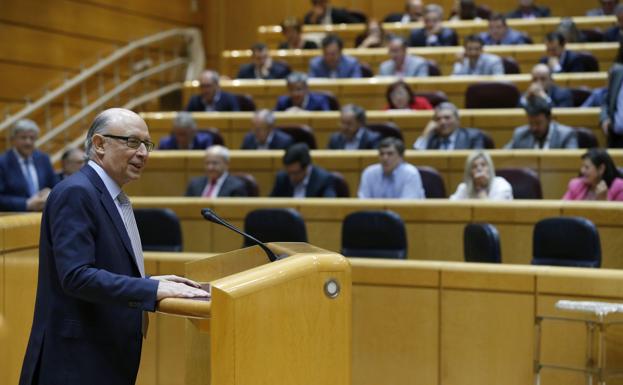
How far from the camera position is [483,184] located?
14.4ft

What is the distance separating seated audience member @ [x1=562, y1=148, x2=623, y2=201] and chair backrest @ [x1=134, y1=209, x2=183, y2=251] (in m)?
1.79

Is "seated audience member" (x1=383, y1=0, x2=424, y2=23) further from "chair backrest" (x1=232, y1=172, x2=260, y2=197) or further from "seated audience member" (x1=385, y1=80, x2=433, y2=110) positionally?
"chair backrest" (x1=232, y1=172, x2=260, y2=197)

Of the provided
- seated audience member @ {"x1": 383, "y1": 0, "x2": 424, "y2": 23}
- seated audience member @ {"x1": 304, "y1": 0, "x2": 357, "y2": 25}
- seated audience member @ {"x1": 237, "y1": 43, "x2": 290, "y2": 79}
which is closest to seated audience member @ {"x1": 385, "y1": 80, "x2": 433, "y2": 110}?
seated audience member @ {"x1": 237, "y1": 43, "x2": 290, "y2": 79}

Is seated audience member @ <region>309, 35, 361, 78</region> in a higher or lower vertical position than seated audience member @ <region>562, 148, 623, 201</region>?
higher

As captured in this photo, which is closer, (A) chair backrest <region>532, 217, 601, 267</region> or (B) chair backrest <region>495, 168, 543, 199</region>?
(A) chair backrest <region>532, 217, 601, 267</region>

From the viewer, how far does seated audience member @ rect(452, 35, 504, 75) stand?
6.67 metres

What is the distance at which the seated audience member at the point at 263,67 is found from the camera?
23.7ft

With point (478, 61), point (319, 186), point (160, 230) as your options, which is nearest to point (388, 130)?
point (319, 186)

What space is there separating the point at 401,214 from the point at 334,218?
298 millimetres

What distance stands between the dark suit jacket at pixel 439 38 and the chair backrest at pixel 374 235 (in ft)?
12.9

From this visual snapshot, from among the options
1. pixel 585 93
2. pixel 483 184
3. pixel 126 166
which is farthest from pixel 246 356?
pixel 585 93

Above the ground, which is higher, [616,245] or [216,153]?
[216,153]

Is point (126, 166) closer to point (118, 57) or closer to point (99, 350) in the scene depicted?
point (99, 350)

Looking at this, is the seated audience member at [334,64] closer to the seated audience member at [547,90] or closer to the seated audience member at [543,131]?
the seated audience member at [547,90]
